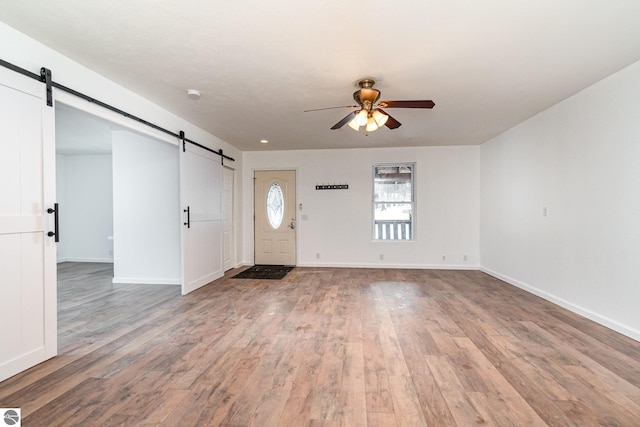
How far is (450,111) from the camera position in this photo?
408cm

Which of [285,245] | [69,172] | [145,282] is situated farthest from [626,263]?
[69,172]

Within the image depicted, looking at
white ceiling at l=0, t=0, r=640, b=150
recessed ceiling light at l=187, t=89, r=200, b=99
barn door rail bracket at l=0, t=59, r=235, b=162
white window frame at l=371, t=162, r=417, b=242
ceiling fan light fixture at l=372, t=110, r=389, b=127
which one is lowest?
white window frame at l=371, t=162, r=417, b=242

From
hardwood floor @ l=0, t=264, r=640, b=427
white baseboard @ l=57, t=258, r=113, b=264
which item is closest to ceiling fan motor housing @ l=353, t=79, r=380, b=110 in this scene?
hardwood floor @ l=0, t=264, r=640, b=427

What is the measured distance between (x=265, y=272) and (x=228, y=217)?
133cm

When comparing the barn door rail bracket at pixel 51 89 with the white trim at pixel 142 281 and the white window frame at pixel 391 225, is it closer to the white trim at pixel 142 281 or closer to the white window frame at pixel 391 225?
the white trim at pixel 142 281

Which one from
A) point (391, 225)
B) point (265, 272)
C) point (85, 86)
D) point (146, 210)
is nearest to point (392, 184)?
point (391, 225)

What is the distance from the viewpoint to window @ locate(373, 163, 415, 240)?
21.2 feet

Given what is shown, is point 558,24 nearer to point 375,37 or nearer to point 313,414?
point 375,37

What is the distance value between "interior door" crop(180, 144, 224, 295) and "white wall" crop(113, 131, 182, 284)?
17.5 inches

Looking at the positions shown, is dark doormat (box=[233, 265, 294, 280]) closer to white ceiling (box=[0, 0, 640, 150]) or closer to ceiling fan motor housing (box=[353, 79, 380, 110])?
white ceiling (box=[0, 0, 640, 150])

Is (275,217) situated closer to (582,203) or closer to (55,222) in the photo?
(55,222)

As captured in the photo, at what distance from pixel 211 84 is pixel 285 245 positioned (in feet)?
13.3

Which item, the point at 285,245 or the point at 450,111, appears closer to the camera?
the point at 450,111

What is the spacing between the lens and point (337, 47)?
246 cm
